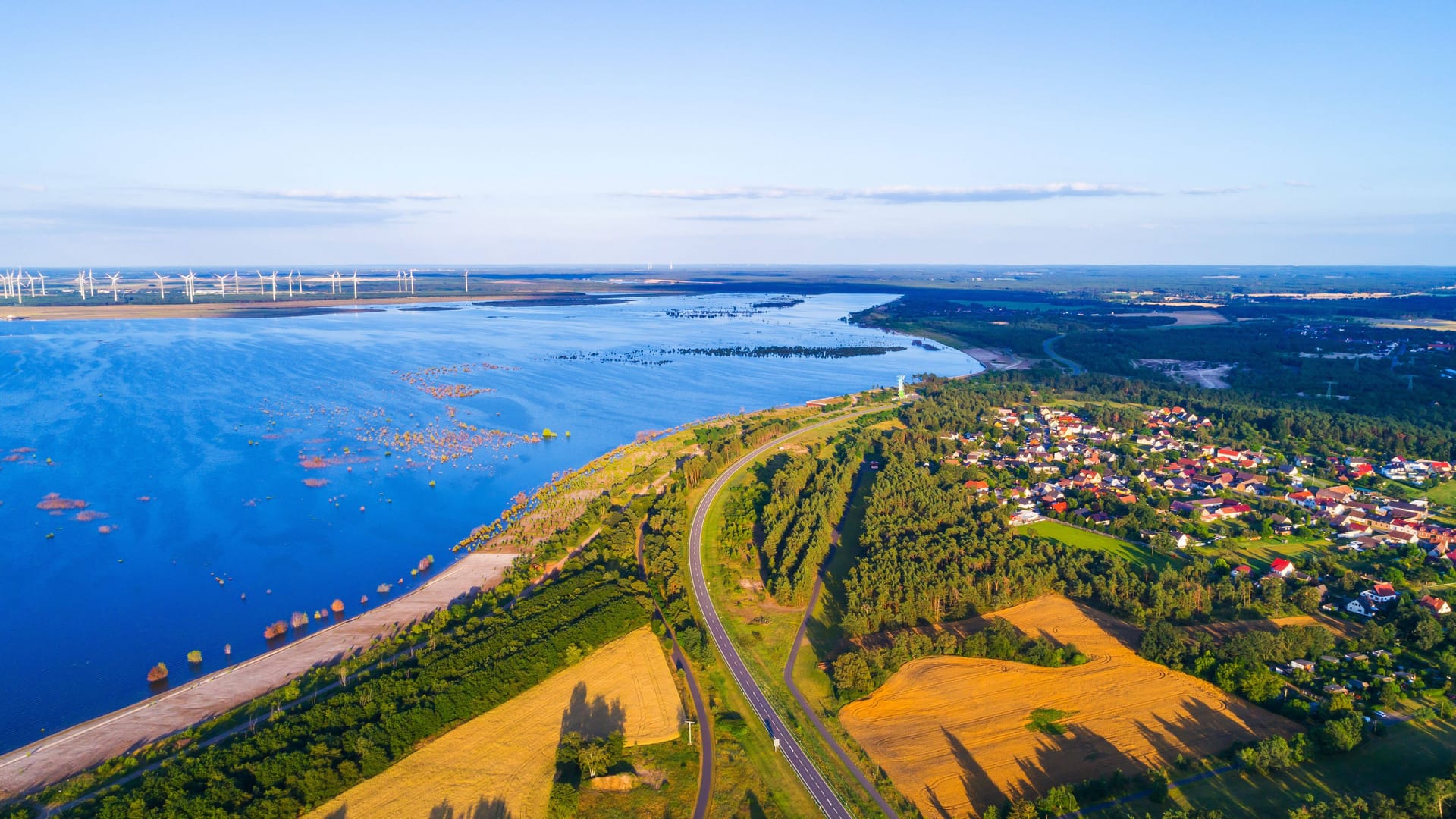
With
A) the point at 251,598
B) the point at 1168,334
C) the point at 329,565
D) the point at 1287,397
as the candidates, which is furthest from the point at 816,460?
the point at 1168,334

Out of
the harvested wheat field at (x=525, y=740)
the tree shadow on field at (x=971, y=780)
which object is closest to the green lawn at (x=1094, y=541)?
the tree shadow on field at (x=971, y=780)

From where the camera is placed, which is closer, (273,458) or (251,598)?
(251,598)

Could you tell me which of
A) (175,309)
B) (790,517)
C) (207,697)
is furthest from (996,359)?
(175,309)

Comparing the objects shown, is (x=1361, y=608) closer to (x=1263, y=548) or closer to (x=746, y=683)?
(x=1263, y=548)

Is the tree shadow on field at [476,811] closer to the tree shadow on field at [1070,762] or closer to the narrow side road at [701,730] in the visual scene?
the narrow side road at [701,730]

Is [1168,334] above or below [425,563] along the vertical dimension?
above

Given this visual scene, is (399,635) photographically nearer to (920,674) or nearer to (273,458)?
(920,674)

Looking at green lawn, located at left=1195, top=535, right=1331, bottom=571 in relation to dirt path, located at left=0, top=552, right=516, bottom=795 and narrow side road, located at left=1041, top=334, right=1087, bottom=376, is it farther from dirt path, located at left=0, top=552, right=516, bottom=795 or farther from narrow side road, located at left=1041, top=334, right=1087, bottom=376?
narrow side road, located at left=1041, top=334, right=1087, bottom=376
